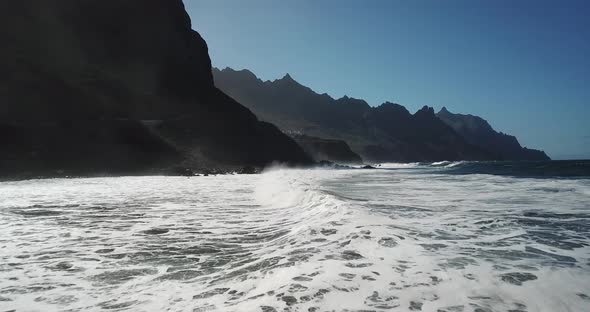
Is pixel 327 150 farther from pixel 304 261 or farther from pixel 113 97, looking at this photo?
pixel 304 261

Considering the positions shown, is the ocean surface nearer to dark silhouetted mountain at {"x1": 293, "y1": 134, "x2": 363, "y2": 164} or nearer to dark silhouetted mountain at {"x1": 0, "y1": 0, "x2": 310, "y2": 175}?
dark silhouetted mountain at {"x1": 0, "y1": 0, "x2": 310, "y2": 175}

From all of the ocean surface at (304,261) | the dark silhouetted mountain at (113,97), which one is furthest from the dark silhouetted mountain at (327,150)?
the ocean surface at (304,261)

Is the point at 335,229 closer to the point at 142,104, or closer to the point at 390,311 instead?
the point at 390,311

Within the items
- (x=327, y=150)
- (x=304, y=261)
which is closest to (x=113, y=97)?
(x=304, y=261)

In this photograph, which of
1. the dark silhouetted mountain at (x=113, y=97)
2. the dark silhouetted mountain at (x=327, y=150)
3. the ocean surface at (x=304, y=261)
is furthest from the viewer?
the dark silhouetted mountain at (x=327, y=150)

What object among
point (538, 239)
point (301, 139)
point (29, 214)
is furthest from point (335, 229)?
point (301, 139)

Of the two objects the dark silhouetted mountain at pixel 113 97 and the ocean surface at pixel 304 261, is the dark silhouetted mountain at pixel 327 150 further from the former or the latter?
the ocean surface at pixel 304 261

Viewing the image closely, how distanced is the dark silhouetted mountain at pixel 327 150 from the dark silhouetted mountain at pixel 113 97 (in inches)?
1878

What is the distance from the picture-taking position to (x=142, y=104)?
247ft

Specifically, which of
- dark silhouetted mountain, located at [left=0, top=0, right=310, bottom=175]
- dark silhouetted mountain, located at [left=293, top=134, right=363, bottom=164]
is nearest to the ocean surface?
dark silhouetted mountain, located at [left=0, top=0, right=310, bottom=175]

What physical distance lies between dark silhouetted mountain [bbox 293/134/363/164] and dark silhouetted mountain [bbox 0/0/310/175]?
4771 cm

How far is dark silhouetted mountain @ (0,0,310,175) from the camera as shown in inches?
2147

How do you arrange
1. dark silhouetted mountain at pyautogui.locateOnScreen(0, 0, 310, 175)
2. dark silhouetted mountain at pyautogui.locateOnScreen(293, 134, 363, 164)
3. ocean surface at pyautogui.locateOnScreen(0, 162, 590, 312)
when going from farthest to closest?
1. dark silhouetted mountain at pyautogui.locateOnScreen(293, 134, 363, 164)
2. dark silhouetted mountain at pyautogui.locateOnScreen(0, 0, 310, 175)
3. ocean surface at pyautogui.locateOnScreen(0, 162, 590, 312)

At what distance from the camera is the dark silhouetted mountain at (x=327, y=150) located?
140m
